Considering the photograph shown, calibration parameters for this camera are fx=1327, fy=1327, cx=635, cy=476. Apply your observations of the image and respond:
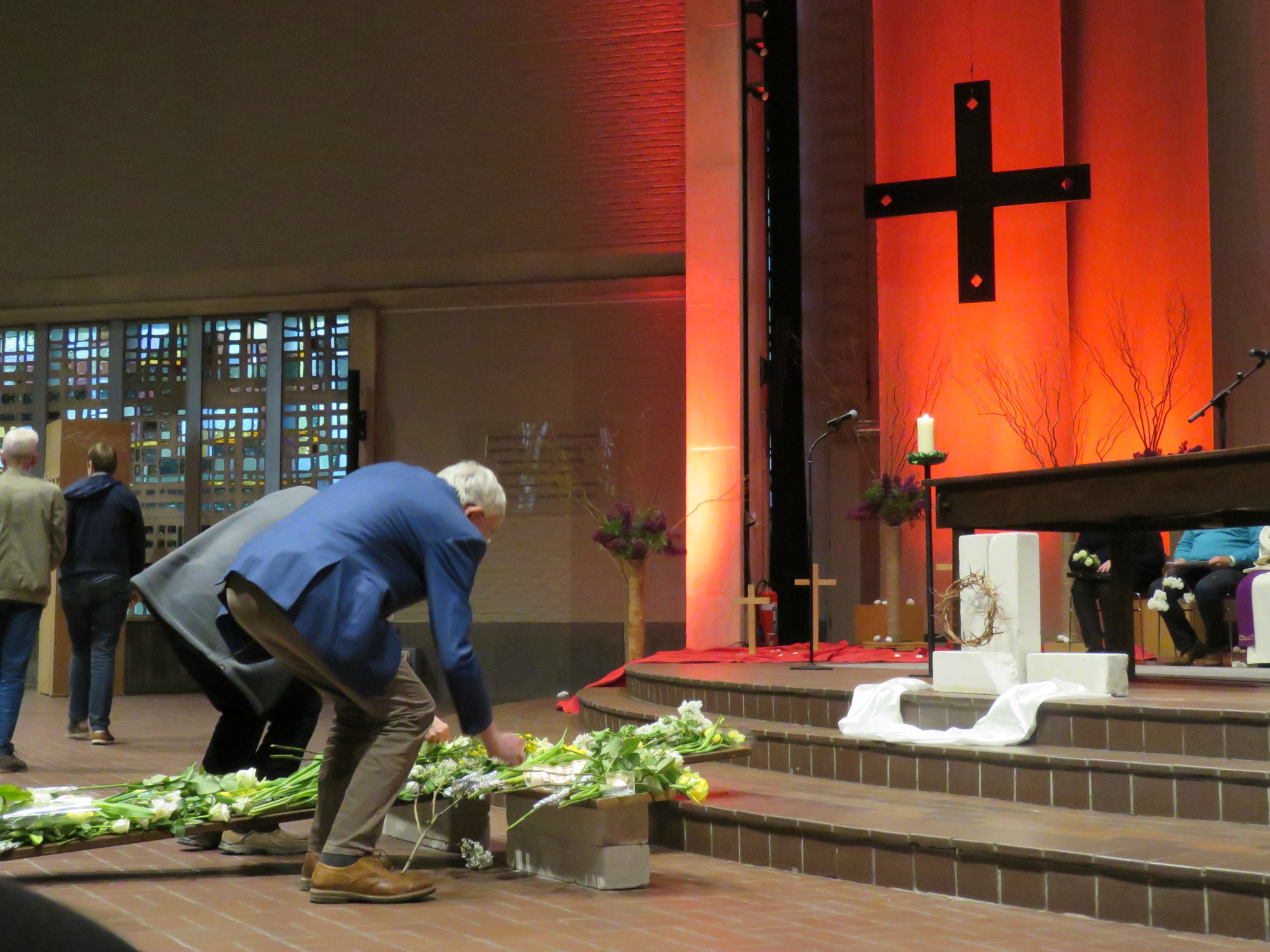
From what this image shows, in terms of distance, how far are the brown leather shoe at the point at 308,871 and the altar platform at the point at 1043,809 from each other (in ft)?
4.47

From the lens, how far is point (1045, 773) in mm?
4418

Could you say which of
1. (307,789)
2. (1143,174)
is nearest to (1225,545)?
(1143,174)

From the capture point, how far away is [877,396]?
1277cm

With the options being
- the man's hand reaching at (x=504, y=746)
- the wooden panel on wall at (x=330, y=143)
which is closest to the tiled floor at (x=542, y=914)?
the man's hand reaching at (x=504, y=746)

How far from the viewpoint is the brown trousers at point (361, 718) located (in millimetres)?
3506

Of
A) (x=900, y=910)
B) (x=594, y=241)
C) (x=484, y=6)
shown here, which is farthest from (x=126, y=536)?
(x=484, y=6)

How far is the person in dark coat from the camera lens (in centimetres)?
418

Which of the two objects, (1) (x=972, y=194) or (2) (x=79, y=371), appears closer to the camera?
(1) (x=972, y=194)

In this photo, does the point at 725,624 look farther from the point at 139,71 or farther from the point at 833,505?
the point at 139,71

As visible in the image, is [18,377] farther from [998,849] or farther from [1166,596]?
[998,849]

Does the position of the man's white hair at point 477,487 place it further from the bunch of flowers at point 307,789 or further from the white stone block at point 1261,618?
the white stone block at point 1261,618

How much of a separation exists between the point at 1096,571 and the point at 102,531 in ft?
18.9

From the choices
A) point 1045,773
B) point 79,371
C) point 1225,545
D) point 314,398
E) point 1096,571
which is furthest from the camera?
point 79,371

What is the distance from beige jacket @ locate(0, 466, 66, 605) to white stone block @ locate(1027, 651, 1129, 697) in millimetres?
4429
